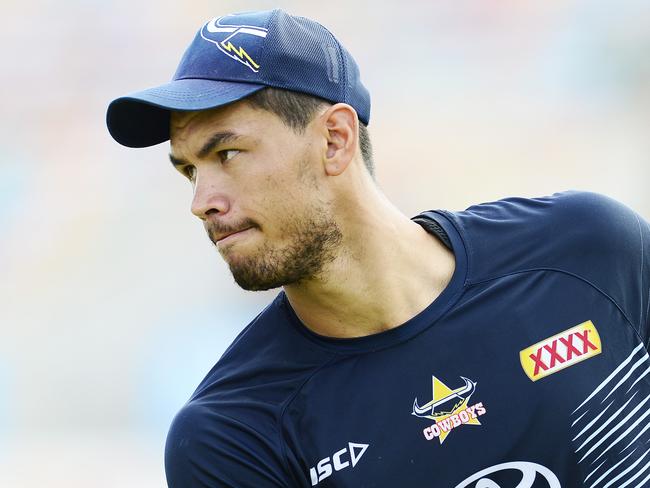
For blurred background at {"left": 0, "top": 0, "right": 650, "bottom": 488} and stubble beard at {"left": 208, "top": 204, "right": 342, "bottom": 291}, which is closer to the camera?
stubble beard at {"left": 208, "top": 204, "right": 342, "bottom": 291}

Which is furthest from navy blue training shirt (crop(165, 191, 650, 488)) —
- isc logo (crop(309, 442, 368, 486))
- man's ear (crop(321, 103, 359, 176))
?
man's ear (crop(321, 103, 359, 176))

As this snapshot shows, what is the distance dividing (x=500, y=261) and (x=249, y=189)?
0.65 metres

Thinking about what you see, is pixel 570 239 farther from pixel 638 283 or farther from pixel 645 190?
pixel 645 190

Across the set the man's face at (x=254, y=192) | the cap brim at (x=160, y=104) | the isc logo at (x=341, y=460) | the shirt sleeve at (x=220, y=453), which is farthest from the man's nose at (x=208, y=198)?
the isc logo at (x=341, y=460)

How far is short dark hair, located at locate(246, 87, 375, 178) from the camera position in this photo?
2514 mm

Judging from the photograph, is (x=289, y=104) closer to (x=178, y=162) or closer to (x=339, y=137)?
(x=339, y=137)

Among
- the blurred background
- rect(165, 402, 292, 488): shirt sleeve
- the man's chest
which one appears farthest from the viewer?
the blurred background

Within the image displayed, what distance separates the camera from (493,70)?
29.7 ft

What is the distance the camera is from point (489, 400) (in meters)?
2.45

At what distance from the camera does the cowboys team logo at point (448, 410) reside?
243cm

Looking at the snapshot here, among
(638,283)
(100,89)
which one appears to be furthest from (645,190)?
(638,283)

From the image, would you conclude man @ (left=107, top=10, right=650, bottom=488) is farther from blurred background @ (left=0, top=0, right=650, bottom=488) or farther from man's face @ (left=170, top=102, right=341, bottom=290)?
blurred background @ (left=0, top=0, right=650, bottom=488)

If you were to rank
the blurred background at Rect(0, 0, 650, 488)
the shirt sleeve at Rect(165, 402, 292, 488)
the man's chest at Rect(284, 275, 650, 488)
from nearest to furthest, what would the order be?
the man's chest at Rect(284, 275, 650, 488) < the shirt sleeve at Rect(165, 402, 292, 488) < the blurred background at Rect(0, 0, 650, 488)

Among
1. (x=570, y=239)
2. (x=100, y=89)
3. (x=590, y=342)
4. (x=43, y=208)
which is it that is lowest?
(x=590, y=342)
